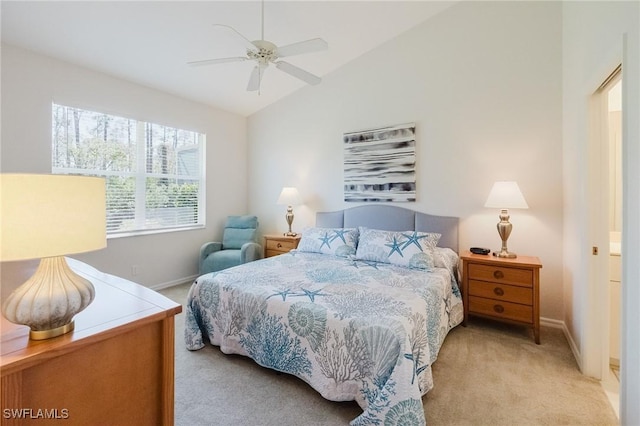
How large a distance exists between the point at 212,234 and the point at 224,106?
2023 millimetres

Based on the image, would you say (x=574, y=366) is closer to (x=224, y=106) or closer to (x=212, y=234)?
(x=212, y=234)

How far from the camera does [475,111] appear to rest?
3109mm

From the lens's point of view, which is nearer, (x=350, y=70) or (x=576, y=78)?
(x=576, y=78)

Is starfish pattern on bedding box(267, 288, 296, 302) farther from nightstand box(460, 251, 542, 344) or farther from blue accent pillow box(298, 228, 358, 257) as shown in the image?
nightstand box(460, 251, 542, 344)

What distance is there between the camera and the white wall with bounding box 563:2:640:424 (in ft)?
4.40

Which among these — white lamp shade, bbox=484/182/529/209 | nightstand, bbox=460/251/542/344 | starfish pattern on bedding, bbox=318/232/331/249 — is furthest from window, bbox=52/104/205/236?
white lamp shade, bbox=484/182/529/209

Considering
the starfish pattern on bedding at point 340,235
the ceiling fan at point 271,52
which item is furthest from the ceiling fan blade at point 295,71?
the starfish pattern on bedding at point 340,235

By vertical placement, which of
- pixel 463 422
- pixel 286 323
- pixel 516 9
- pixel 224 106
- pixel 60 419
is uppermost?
pixel 516 9

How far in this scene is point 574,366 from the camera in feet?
7.03

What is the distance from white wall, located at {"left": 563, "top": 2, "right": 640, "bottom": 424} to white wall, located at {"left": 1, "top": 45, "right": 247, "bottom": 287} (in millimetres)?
4314

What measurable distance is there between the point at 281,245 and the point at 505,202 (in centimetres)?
270

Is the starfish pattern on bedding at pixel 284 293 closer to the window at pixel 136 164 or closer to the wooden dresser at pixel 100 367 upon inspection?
the wooden dresser at pixel 100 367

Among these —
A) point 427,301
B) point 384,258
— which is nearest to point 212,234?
point 384,258

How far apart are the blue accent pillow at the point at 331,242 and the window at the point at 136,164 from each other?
2027mm
